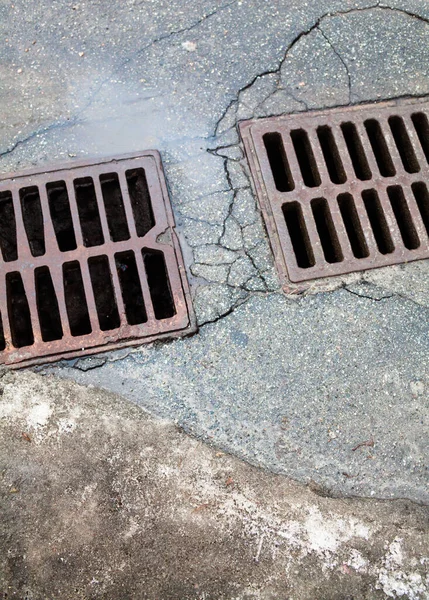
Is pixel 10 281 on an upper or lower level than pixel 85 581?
upper

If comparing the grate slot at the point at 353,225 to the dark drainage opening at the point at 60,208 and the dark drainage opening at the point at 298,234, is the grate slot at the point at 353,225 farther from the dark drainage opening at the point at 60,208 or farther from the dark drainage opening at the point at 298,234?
the dark drainage opening at the point at 60,208

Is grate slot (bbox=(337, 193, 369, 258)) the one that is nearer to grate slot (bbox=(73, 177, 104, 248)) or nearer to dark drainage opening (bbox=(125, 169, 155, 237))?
dark drainage opening (bbox=(125, 169, 155, 237))

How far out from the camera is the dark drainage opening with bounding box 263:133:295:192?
2.33 metres

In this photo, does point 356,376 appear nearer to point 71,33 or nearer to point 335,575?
point 335,575

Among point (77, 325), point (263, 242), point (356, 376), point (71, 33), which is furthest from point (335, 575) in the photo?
Result: point (71, 33)

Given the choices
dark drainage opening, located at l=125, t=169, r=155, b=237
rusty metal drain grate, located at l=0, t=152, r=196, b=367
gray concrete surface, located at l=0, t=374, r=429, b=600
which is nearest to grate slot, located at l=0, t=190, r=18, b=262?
rusty metal drain grate, located at l=0, t=152, r=196, b=367

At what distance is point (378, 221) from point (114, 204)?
1138 millimetres

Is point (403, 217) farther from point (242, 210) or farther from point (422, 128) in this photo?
point (242, 210)

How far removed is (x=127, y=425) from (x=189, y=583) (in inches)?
22.0

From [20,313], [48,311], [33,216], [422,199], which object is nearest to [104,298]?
[48,311]

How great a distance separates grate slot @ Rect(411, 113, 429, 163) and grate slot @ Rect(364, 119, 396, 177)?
0.18 metres

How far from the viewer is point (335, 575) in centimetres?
184

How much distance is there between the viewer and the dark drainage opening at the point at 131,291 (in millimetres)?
2371

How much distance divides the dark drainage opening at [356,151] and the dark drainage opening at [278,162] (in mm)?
287
